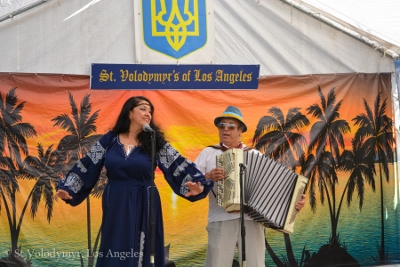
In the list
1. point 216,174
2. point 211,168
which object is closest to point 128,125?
point 216,174

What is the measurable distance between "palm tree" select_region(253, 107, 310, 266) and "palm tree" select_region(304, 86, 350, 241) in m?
0.11

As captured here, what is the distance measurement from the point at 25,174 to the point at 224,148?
1.87 metres

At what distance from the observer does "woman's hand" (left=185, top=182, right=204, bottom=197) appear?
18.8 ft

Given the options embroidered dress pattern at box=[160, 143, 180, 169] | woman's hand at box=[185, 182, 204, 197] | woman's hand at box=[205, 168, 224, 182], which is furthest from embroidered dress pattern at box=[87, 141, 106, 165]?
woman's hand at box=[205, 168, 224, 182]

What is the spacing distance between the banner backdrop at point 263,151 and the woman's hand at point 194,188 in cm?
169

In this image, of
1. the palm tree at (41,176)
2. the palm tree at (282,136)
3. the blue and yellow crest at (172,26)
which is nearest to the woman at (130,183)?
the palm tree at (41,176)

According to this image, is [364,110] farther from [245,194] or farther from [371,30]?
[245,194]

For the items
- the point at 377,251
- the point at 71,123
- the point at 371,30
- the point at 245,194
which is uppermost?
the point at 371,30

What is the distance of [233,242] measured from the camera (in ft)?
20.8

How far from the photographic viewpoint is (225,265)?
20.8ft

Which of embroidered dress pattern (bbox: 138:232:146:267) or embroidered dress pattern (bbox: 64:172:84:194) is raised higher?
embroidered dress pattern (bbox: 64:172:84:194)

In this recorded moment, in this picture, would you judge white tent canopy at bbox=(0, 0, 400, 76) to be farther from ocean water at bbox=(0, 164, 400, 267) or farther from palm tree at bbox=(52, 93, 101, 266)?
ocean water at bbox=(0, 164, 400, 267)

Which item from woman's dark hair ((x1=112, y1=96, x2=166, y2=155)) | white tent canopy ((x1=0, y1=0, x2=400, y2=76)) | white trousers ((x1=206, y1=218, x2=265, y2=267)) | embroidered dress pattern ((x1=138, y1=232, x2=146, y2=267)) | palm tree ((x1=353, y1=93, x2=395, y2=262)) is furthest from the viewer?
palm tree ((x1=353, y1=93, x2=395, y2=262))

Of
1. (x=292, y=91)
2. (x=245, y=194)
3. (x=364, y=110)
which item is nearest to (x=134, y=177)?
(x=245, y=194)
